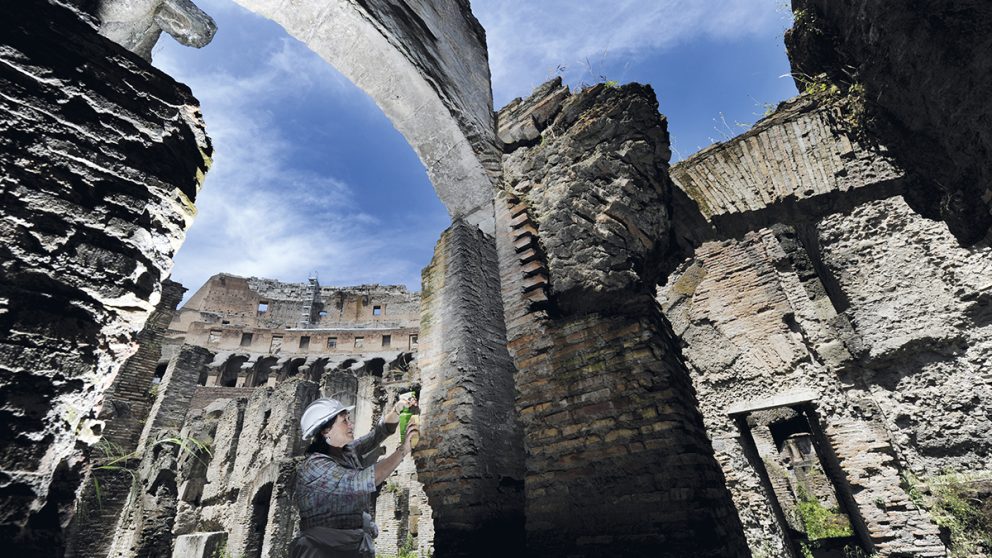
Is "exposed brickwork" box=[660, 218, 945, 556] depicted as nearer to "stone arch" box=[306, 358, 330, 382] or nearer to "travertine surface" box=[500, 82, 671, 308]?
"travertine surface" box=[500, 82, 671, 308]

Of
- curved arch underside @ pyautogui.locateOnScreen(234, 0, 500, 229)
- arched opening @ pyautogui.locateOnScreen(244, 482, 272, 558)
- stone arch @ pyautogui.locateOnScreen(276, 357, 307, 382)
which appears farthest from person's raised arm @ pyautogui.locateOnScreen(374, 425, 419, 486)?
stone arch @ pyautogui.locateOnScreen(276, 357, 307, 382)

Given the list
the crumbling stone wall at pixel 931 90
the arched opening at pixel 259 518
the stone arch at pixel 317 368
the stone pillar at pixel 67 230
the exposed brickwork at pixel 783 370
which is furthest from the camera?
the stone arch at pixel 317 368

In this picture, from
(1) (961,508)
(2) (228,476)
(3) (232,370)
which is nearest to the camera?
(1) (961,508)

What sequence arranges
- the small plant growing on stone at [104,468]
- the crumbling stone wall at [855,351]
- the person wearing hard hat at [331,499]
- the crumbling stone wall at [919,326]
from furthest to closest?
the small plant growing on stone at [104,468], the crumbling stone wall at [855,351], the crumbling stone wall at [919,326], the person wearing hard hat at [331,499]

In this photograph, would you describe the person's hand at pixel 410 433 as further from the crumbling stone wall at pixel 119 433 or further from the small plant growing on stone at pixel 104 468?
the small plant growing on stone at pixel 104 468

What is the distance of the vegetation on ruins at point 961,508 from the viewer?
4543 mm

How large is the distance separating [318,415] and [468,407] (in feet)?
3.54

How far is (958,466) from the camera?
16.1 ft

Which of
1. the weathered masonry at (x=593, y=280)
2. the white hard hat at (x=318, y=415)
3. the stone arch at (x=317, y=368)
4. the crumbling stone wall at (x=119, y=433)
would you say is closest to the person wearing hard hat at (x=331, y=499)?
the white hard hat at (x=318, y=415)

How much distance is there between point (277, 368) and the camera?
3278 centimetres

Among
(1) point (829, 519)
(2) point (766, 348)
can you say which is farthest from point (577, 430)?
(1) point (829, 519)

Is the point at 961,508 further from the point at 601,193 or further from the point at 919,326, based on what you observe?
the point at 601,193

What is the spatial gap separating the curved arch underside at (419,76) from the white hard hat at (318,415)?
210 centimetres

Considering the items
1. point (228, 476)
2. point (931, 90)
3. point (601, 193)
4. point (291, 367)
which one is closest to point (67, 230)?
point (601, 193)
